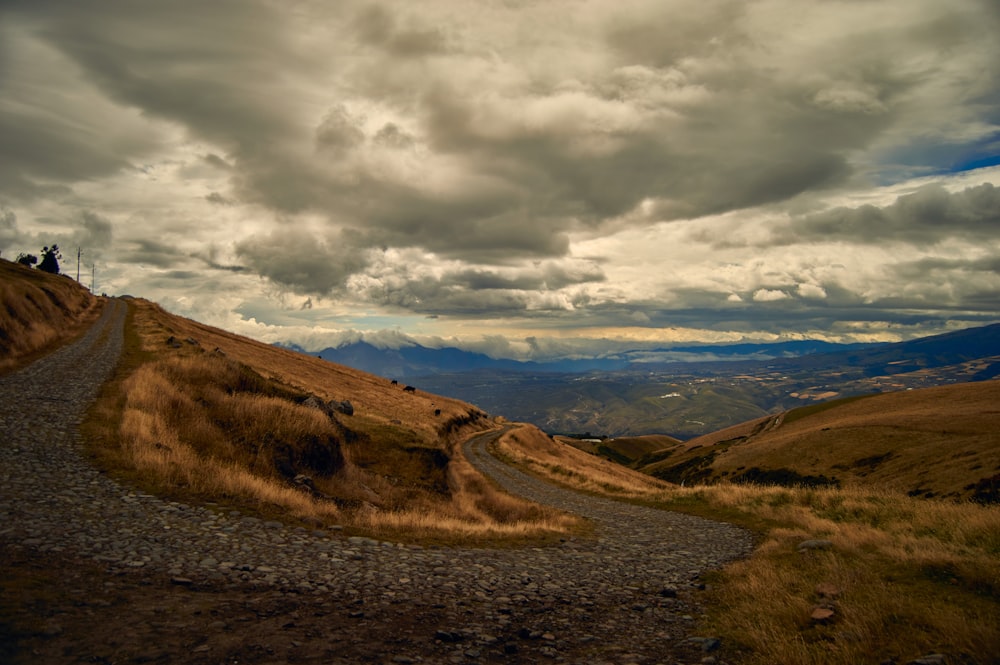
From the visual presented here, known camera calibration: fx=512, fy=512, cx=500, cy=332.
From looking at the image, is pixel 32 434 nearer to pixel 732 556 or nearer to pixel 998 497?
pixel 732 556

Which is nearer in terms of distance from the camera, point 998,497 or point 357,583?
point 357,583

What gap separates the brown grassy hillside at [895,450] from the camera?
2448 inches

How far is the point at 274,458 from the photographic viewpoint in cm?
2106

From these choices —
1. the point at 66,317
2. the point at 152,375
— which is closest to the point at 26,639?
the point at 152,375

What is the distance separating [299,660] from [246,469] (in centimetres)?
1328

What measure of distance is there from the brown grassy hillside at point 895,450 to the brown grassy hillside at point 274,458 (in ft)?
170

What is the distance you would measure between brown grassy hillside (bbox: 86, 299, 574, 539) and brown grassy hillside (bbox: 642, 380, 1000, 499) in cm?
5182

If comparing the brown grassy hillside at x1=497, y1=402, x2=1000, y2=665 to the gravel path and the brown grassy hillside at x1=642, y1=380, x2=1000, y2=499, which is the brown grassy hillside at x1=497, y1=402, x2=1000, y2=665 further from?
the brown grassy hillside at x1=642, y1=380, x2=1000, y2=499

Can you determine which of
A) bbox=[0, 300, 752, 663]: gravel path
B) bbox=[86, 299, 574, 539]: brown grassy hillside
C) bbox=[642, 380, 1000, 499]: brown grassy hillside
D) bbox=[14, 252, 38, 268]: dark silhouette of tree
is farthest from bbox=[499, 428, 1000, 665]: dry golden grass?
bbox=[14, 252, 38, 268]: dark silhouette of tree

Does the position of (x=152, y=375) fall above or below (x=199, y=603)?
above

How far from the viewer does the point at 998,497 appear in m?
47.8

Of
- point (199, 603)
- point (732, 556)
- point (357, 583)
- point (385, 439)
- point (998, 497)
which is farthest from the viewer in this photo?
point (998, 497)

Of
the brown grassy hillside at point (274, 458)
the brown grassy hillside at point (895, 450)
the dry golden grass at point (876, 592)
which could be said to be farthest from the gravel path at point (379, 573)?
the brown grassy hillside at point (895, 450)

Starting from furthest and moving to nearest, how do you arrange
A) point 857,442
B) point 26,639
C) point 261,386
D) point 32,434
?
point 857,442 < point 261,386 < point 32,434 < point 26,639
